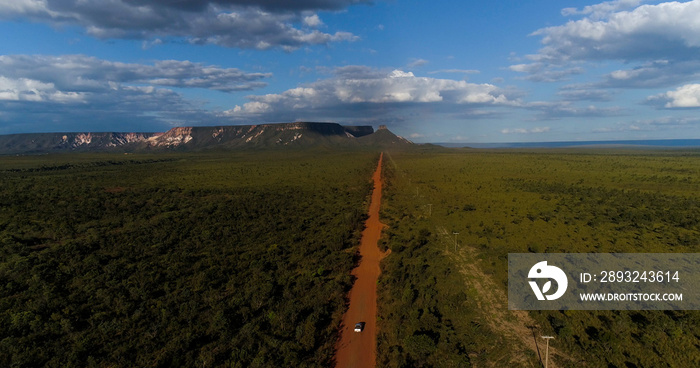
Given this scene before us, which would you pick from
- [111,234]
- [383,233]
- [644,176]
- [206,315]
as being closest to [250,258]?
[206,315]

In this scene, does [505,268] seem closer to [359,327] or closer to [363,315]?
[363,315]

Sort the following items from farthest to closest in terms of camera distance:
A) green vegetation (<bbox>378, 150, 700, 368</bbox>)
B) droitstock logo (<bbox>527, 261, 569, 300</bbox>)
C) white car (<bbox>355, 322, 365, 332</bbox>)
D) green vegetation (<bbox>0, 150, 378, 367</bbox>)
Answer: droitstock logo (<bbox>527, 261, 569, 300</bbox>) < white car (<bbox>355, 322, 365, 332</bbox>) < green vegetation (<bbox>0, 150, 378, 367</bbox>) < green vegetation (<bbox>378, 150, 700, 368</bbox>)

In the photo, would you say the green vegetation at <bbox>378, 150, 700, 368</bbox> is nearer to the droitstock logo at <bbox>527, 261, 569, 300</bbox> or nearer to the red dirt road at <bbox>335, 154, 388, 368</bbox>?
the red dirt road at <bbox>335, 154, 388, 368</bbox>

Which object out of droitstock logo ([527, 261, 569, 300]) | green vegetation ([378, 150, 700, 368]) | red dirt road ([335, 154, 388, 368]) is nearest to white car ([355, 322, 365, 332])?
red dirt road ([335, 154, 388, 368])

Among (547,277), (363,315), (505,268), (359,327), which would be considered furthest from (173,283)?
(547,277)

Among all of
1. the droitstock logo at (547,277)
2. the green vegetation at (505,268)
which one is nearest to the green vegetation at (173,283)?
the green vegetation at (505,268)
